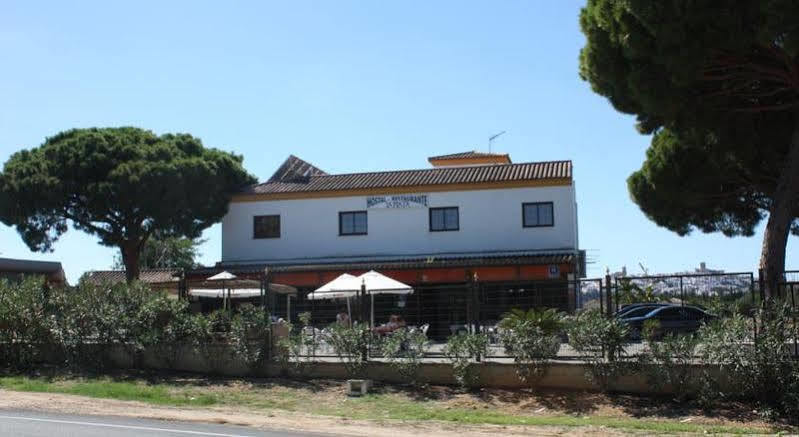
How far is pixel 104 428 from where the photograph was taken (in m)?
12.1

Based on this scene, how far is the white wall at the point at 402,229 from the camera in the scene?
34656 millimetres

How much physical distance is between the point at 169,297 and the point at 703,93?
13.5 meters

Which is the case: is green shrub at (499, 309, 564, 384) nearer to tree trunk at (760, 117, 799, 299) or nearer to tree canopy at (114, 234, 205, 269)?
tree trunk at (760, 117, 799, 299)

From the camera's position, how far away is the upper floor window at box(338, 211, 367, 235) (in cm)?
3722

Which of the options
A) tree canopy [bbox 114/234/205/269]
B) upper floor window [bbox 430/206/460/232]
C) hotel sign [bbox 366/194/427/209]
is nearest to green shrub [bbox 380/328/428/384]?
upper floor window [bbox 430/206/460/232]

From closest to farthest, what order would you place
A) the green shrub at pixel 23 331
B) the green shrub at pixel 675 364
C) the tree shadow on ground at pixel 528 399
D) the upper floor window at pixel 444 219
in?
1. the tree shadow on ground at pixel 528 399
2. the green shrub at pixel 675 364
3. the green shrub at pixel 23 331
4. the upper floor window at pixel 444 219

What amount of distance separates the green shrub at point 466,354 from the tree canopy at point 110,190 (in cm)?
2291

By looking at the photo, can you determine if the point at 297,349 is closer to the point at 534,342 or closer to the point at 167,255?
the point at 534,342

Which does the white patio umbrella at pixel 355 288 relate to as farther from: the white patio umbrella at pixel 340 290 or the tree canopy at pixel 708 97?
the tree canopy at pixel 708 97

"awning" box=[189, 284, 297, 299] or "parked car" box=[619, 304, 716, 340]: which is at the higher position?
"awning" box=[189, 284, 297, 299]

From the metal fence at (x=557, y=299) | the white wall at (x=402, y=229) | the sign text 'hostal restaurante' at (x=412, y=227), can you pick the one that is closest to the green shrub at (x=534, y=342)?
the metal fence at (x=557, y=299)

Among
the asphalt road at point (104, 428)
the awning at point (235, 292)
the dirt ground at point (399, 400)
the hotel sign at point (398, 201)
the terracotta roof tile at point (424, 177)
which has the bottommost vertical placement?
the dirt ground at point (399, 400)

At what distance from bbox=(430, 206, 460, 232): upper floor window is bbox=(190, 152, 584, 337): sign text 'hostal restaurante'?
0.05 metres

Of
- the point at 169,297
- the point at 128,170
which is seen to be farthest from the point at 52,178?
the point at 169,297
